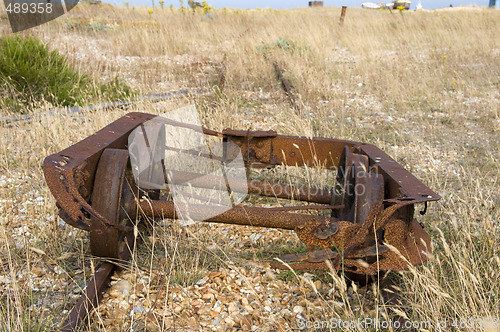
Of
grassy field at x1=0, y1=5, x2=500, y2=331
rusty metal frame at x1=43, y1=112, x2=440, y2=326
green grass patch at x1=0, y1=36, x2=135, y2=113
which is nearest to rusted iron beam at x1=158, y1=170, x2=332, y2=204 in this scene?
rusty metal frame at x1=43, y1=112, x2=440, y2=326

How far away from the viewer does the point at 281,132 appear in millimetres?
5434

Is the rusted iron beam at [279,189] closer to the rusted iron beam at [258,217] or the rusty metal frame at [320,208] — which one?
the rusty metal frame at [320,208]

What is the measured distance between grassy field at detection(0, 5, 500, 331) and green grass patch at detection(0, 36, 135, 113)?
285 millimetres

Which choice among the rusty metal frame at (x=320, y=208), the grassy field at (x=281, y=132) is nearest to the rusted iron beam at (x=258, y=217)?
the rusty metal frame at (x=320, y=208)

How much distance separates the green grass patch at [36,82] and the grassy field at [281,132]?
0.28 metres

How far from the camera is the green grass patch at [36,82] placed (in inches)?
243

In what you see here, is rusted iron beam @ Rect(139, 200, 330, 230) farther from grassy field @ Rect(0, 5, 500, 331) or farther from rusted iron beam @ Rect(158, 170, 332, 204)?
rusted iron beam @ Rect(158, 170, 332, 204)

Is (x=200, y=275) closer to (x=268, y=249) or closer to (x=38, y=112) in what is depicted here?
(x=268, y=249)

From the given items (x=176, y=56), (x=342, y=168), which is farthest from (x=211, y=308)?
(x=176, y=56)

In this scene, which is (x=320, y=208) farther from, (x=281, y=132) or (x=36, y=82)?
(x=36, y=82)

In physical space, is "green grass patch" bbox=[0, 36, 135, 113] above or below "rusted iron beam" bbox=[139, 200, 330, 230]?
above

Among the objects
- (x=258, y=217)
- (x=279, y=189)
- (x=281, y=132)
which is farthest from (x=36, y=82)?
(x=258, y=217)

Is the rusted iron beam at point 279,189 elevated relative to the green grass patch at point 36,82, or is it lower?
lower

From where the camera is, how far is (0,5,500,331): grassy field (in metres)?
2.25
